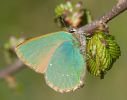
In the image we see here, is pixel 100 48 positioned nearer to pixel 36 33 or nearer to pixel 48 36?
pixel 48 36

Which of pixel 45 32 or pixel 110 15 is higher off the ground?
pixel 110 15

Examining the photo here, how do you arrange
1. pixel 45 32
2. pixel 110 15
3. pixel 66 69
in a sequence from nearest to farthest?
pixel 110 15, pixel 66 69, pixel 45 32

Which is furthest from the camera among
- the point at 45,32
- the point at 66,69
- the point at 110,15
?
the point at 45,32

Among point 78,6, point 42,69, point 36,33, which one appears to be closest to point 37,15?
point 36,33

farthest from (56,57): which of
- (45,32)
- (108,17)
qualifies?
(45,32)

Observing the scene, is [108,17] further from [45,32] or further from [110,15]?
[45,32]

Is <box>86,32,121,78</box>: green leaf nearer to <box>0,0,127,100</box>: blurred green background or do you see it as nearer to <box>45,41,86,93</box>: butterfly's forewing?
<box>45,41,86,93</box>: butterfly's forewing

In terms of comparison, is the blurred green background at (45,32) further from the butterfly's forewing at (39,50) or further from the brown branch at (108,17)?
the brown branch at (108,17)
